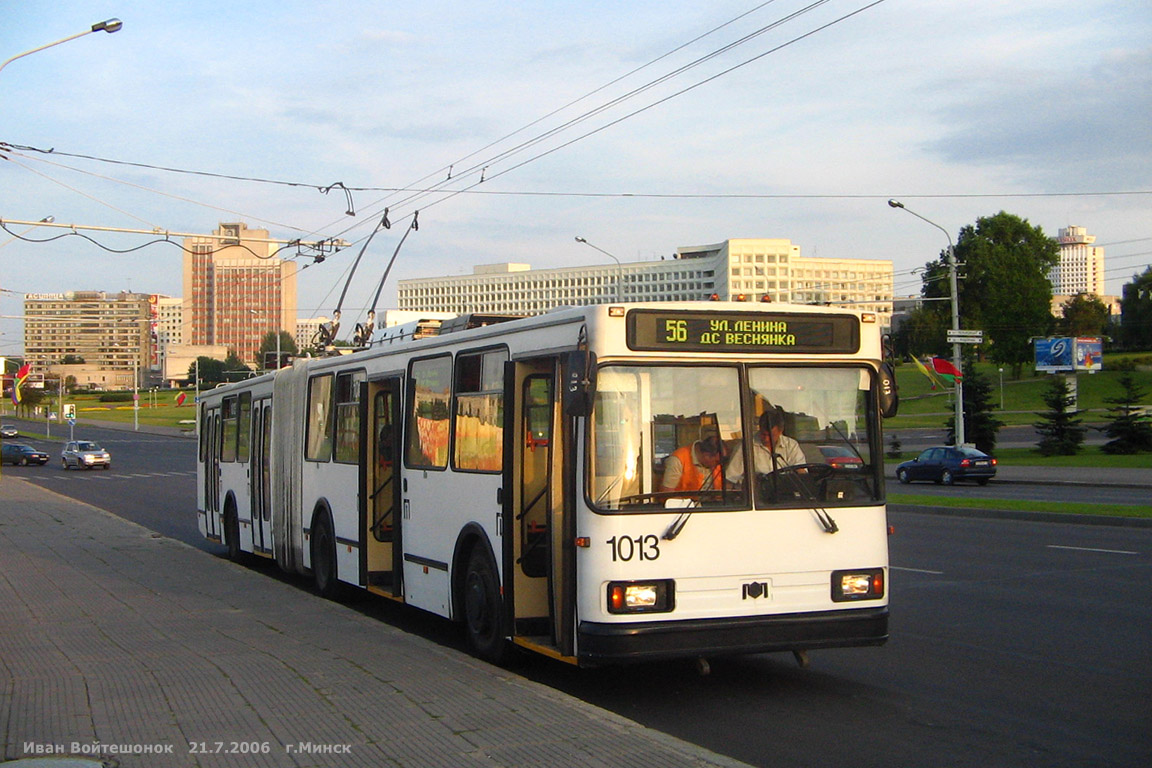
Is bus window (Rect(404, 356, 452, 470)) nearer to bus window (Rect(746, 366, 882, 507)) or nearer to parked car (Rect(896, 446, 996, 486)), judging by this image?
bus window (Rect(746, 366, 882, 507))

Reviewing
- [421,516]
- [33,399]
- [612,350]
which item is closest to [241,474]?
[421,516]

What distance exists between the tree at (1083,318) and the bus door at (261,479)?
10834 cm

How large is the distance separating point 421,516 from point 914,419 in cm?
7523

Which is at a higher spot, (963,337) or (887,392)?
(963,337)

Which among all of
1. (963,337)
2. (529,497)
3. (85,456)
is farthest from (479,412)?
(85,456)

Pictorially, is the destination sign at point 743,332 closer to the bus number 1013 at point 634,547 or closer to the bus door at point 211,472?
the bus number 1013 at point 634,547

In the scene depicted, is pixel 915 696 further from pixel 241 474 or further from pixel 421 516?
pixel 241 474

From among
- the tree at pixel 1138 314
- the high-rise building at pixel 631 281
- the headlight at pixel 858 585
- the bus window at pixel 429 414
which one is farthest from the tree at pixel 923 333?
the headlight at pixel 858 585

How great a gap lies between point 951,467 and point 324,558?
2723 centimetres

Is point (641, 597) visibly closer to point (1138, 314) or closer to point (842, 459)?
point (842, 459)

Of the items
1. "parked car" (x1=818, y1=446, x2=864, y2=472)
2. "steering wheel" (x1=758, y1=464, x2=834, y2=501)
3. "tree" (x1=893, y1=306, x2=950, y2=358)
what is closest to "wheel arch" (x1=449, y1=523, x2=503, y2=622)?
"steering wheel" (x1=758, y1=464, x2=834, y2=501)

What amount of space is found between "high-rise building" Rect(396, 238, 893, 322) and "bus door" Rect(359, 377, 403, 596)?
19.4m

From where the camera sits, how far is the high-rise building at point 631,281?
35.2 meters

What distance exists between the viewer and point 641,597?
707cm
